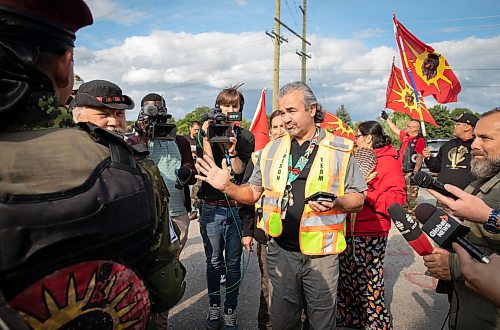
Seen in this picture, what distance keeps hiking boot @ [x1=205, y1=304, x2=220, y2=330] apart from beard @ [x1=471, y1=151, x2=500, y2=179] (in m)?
2.52

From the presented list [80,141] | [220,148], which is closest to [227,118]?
[220,148]

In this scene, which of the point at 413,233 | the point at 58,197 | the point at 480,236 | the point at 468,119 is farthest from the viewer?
the point at 468,119

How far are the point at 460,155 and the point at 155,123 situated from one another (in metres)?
4.69

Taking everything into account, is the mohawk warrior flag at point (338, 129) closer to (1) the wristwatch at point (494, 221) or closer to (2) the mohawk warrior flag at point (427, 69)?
(1) the wristwatch at point (494, 221)

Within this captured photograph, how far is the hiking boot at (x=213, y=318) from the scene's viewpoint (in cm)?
347

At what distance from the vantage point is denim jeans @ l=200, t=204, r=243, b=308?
3.47m

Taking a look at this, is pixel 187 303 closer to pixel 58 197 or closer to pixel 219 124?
pixel 219 124

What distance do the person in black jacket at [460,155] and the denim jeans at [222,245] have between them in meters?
3.75

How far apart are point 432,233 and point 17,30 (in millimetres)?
Answer: 1690

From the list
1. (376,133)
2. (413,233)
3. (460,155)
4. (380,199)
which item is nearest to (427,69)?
(460,155)

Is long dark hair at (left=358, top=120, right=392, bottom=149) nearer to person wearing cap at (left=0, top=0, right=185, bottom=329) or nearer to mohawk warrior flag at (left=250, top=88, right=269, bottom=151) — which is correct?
A: mohawk warrior flag at (left=250, top=88, right=269, bottom=151)

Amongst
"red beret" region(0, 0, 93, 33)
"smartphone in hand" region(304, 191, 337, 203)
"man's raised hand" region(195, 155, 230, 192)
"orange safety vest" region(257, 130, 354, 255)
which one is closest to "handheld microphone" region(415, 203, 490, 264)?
"smartphone in hand" region(304, 191, 337, 203)

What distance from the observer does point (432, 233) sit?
1618 millimetres

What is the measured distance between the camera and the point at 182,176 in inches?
129
